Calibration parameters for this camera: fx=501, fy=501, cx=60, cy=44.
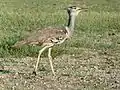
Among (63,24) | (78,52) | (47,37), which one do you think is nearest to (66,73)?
(47,37)

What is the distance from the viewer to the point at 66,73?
11.9 metres

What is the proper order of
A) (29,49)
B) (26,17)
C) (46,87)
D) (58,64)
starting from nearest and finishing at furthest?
(46,87), (58,64), (29,49), (26,17)

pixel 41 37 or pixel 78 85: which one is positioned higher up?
pixel 41 37

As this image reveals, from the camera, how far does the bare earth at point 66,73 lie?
34.7 ft

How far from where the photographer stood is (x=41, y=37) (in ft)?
36.6

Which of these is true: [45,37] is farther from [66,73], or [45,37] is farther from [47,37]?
[66,73]

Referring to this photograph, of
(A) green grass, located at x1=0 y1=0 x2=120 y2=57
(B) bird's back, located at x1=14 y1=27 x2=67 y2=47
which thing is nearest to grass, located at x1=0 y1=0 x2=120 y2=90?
(A) green grass, located at x1=0 y1=0 x2=120 y2=57

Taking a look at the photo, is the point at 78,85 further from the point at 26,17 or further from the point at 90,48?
the point at 26,17

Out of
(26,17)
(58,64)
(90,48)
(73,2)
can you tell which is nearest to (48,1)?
(73,2)

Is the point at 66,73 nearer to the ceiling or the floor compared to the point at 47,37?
nearer to the floor

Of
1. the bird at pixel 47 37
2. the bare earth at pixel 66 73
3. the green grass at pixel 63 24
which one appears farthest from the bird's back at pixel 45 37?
Result: the green grass at pixel 63 24

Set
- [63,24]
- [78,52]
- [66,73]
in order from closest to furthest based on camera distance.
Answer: [66,73] < [78,52] < [63,24]

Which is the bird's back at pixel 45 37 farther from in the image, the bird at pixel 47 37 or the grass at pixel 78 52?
the grass at pixel 78 52

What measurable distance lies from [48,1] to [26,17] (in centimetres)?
1555
